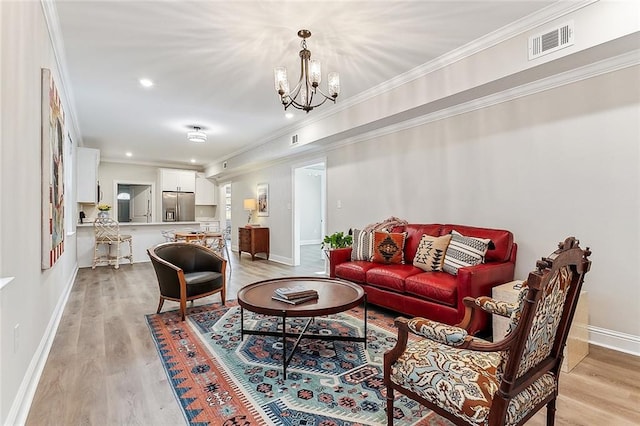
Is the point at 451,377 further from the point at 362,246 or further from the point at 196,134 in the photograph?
the point at 196,134

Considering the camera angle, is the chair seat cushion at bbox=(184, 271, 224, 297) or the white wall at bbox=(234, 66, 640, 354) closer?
the white wall at bbox=(234, 66, 640, 354)

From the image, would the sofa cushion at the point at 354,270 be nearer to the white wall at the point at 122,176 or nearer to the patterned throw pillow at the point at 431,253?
the patterned throw pillow at the point at 431,253

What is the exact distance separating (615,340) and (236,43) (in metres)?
4.23

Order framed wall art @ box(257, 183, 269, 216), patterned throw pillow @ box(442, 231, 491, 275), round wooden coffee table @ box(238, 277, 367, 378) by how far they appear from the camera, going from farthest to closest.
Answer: framed wall art @ box(257, 183, 269, 216) < patterned throw pillow @ box(442, 231, 491, 275) < round wooden coffee table @ box(238, 277, 367, 378)

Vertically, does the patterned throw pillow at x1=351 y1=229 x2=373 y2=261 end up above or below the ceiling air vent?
below

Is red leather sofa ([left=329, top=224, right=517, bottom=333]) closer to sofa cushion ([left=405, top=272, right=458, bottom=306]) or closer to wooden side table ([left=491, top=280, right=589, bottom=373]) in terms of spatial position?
sofa cushion ([left=405, top=272, right=458, bottom=306])

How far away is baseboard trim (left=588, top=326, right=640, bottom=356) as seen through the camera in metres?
2.56

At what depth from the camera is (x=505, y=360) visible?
1.21m

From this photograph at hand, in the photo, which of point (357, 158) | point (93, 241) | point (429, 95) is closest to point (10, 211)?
point (429, 95)

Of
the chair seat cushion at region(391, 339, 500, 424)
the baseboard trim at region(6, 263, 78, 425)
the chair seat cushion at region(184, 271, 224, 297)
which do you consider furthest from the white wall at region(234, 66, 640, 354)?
the baseboard trim at region(6, 263, 78, 425)

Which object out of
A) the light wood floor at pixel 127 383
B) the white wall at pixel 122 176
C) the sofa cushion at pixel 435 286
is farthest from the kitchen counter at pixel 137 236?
the sofa cushion at pixel 435 286

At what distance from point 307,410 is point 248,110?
172 inches

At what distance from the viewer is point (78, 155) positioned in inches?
254

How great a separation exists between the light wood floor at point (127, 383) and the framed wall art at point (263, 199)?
450 centimetres
